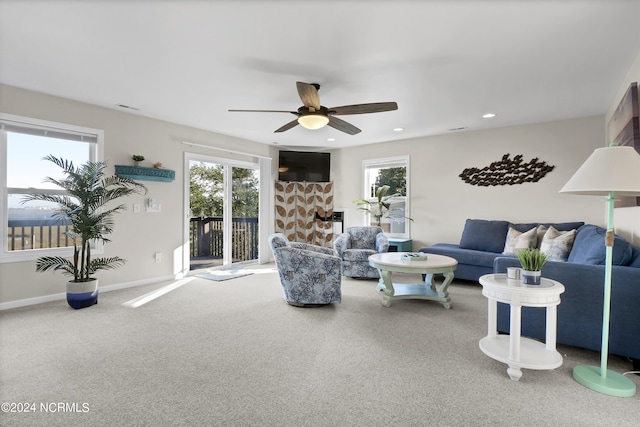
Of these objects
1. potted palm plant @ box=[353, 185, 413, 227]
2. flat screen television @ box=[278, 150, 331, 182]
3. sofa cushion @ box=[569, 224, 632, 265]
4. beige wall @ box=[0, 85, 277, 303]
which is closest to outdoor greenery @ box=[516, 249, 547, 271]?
sofa cushion @ box=[569, 224, 632, 265]

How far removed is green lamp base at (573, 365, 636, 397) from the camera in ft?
6.17

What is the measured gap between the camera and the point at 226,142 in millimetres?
5750

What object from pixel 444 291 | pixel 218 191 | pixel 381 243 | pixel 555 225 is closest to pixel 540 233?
pixel 555 225

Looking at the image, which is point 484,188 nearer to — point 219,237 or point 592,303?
point 592,303

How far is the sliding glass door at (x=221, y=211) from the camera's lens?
5.48m

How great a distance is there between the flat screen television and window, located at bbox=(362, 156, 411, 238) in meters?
0.87

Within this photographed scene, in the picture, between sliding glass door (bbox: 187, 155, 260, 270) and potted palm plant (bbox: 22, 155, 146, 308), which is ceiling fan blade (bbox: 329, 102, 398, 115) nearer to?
potted palm plant (bbox: 22, 155, 146, 308)

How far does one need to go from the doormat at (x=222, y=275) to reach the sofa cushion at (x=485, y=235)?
3586 millimetres

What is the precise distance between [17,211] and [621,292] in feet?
18.7

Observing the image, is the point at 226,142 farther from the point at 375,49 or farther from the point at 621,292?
the point at 621,292

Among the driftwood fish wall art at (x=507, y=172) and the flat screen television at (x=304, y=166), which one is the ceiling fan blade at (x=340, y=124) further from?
the flat screen television at (x=304, y=166)

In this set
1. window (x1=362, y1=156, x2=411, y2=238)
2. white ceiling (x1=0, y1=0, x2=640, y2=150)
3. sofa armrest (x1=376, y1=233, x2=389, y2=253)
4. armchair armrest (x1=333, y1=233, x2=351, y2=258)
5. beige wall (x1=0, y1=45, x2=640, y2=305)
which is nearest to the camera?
white ceiling (x1=0, y1=0, x2=640, y2=150)

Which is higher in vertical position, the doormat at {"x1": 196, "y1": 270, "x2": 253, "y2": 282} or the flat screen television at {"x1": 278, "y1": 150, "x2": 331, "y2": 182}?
the flat screen television at {"x1": 278, "y1": 150, "x2": 331, "y2": 182}

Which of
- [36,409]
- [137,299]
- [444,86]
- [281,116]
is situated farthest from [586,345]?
[137,299]
